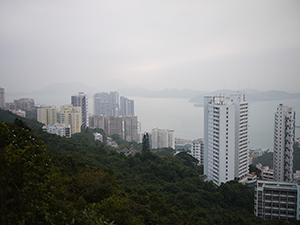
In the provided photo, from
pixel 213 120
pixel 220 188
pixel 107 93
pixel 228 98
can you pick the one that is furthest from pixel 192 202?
pixel 107 93

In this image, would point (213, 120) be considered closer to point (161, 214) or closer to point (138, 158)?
point (138, 158)

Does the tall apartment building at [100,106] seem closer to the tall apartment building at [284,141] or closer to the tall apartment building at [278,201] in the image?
the tall apartment building at [284,141]

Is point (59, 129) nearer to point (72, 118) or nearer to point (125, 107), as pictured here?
point (72, 118)

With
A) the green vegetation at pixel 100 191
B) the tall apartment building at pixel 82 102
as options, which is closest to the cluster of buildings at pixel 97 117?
the tall apartment building at pixel 82 102

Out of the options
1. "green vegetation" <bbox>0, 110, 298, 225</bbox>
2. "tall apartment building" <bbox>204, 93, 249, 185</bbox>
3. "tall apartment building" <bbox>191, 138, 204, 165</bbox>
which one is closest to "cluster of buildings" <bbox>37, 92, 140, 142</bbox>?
"green vegetation" <bbox>0, 110, 298, 225</bbox>

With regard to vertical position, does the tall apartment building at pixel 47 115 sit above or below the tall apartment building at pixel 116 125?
above

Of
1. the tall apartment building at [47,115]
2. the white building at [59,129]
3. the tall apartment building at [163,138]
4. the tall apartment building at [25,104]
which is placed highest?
the tall apartment building at [25,104]
